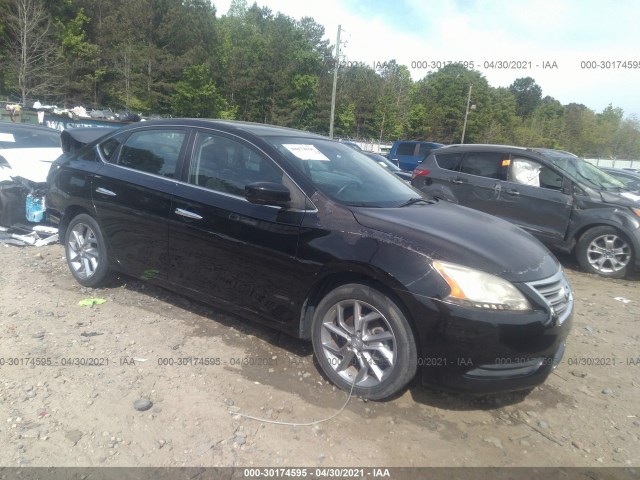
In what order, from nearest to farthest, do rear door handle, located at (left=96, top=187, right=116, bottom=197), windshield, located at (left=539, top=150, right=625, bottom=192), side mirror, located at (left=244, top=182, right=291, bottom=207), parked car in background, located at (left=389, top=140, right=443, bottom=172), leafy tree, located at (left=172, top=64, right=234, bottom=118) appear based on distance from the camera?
side mirror, located at (left=244, top=182, right=291, bottom=207)
rear door handle, located at (left=96, top=187, right=116, bottom=197)
windshield, located at (left=539, top=150, right=625, bottom=192)
parked car in background, located at (left=389, top=140, right=443, bottom=172)
leafy tree, located at (left=172, top=64, right=234, bottom=118)

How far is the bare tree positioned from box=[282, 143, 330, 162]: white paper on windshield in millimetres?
31118

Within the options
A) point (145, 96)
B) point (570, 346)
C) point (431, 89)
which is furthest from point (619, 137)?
point (570, 346)

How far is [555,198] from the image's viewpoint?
7.12 metres

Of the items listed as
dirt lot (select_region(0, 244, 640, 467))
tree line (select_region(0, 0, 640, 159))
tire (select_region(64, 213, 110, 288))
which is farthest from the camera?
tree line (select_region(0, 0, 640, 159))

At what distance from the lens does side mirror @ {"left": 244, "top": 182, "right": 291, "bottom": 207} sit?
3.28 metres

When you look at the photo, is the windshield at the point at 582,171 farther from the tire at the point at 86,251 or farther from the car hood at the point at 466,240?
the tire at the point at 86,251

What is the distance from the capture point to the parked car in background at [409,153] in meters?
20.7

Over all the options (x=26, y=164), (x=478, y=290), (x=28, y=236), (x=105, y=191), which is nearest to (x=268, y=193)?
(x=478, y=290)

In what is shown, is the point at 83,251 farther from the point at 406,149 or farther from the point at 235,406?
the point at 406,149

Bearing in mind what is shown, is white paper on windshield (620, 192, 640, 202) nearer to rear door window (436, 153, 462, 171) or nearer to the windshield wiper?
rear door window (436, 153, 462, 171)

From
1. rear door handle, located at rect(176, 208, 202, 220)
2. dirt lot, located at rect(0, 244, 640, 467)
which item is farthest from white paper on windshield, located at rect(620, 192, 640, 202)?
rear door handle, located at rect(176, 208, 202, 220)

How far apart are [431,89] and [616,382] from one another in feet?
232

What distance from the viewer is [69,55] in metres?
40.0

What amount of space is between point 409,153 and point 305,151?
59.4 ft
